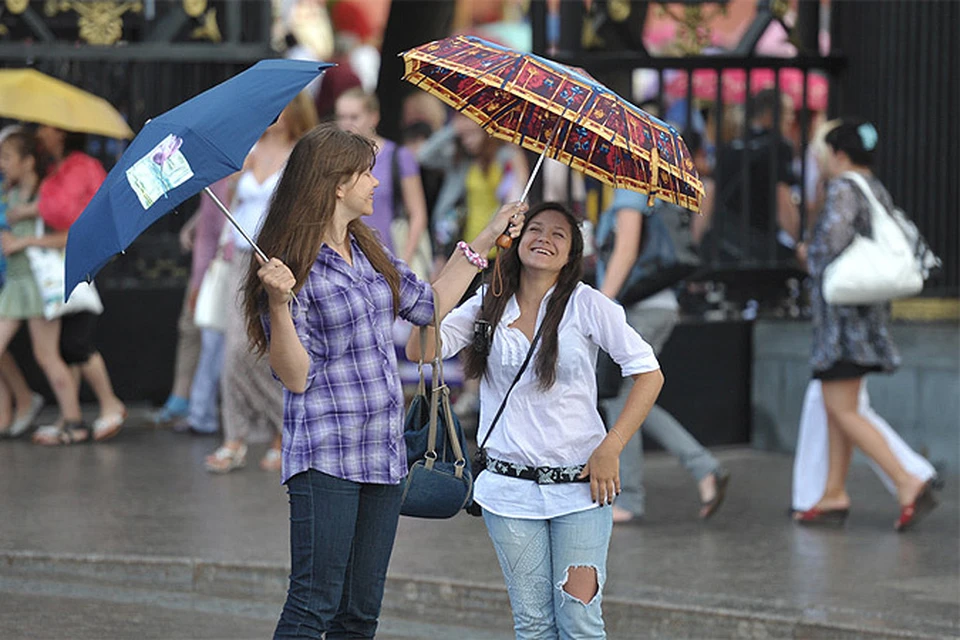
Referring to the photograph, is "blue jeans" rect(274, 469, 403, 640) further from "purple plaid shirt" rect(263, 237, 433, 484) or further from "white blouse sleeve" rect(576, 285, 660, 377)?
"white blouse sleeve" rect(576, 285, 660, 377)

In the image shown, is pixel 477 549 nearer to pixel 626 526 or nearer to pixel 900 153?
pixel 626 526

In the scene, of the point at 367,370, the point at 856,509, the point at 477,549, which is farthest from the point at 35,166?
the point at 367,370

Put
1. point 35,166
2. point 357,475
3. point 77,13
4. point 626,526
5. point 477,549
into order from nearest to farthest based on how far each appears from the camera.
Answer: point 357,475
point 477,549
point 626,526
point 35,166
point 77,13

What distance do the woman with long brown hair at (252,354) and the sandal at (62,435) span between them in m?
1.27

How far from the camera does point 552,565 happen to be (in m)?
4.80

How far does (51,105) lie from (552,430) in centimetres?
582

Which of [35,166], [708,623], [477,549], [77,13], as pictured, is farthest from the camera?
[77,13]

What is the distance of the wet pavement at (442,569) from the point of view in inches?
253

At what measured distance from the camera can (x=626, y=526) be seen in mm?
8102

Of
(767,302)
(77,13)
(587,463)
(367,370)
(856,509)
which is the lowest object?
(856,509)

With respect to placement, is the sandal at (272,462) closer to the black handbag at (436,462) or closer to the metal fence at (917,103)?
the metal fence at (917,103)

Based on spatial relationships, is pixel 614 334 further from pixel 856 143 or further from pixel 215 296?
pixel 215 296

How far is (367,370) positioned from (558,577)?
771 mm

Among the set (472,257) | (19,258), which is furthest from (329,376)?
(19,258)
